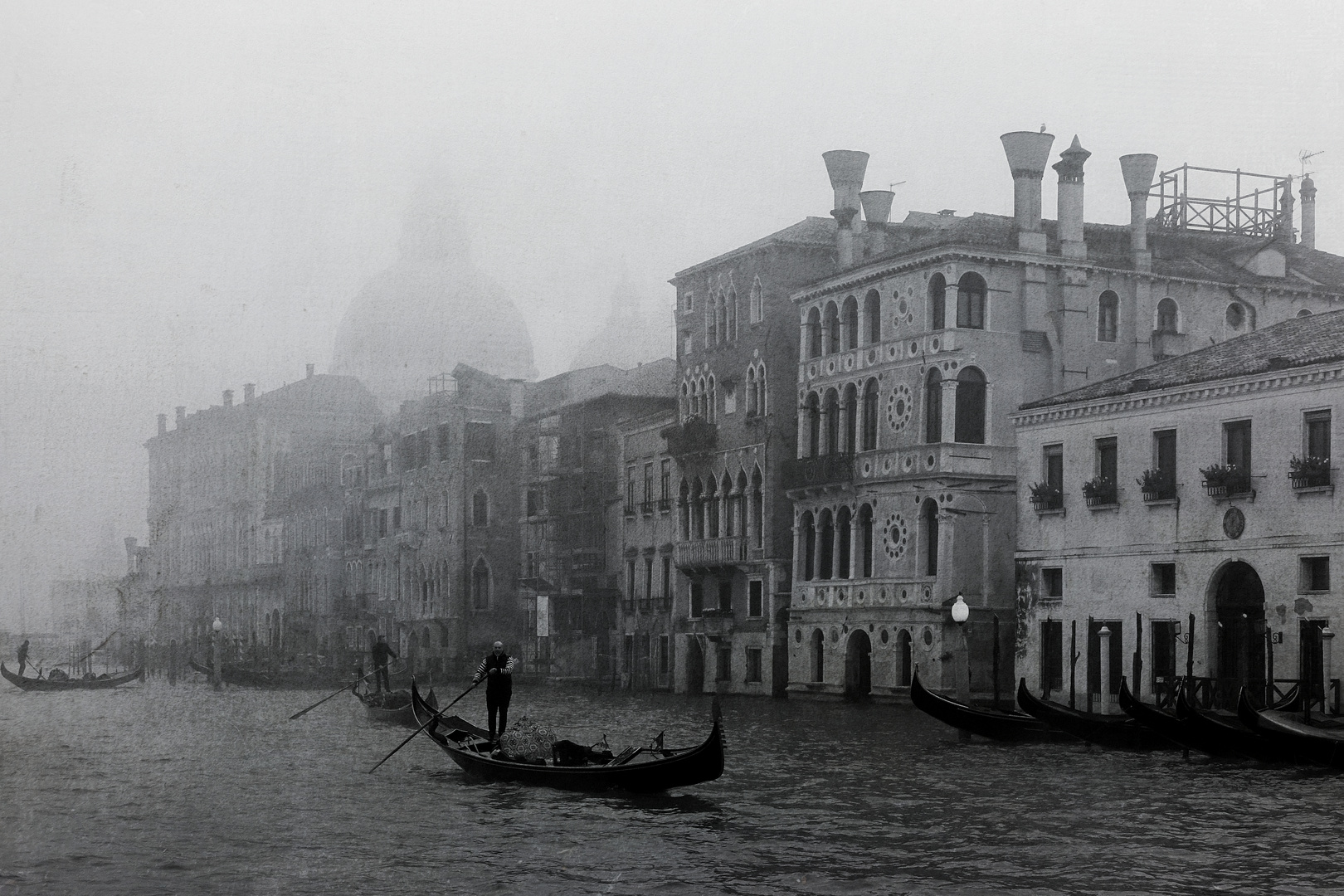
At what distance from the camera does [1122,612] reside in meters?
32.1

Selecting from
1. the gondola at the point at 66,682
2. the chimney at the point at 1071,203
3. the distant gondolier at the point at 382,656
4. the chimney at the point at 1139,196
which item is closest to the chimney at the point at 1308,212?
the chimney at the point at 1139,196

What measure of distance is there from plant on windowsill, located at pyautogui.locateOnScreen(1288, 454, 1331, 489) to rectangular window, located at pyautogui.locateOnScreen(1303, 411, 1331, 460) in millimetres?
109

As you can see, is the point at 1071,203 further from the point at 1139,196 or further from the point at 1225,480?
the point at 1225,480

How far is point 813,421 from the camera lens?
4256 cm

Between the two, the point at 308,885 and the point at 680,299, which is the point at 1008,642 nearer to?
the point at 680,299

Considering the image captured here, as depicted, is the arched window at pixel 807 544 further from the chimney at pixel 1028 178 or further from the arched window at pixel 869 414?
the chimney at pixel 1028 178

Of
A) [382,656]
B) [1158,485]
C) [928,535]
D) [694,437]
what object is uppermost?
[694,437]

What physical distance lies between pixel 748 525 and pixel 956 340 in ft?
27.8

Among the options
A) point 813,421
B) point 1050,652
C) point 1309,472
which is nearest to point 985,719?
point 1309,472

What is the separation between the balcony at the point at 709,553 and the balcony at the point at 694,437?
209 cm

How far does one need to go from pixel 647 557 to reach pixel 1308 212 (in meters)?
17.6

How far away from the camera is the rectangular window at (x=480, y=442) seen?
61.8 m

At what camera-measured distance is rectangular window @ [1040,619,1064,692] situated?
1321 inches

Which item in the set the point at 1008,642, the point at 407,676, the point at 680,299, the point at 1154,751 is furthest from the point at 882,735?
the point at 407,676
